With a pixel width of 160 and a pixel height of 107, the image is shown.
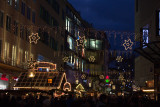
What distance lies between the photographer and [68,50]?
204 ft

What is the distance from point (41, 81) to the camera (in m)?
32.3

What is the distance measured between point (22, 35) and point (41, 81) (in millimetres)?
8781

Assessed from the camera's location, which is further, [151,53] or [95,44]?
[95,44]

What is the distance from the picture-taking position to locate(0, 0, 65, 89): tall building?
3309 centimetres

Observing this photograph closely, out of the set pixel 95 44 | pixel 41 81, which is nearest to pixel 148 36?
pixel 41 81

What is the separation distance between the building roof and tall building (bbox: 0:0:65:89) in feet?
6.42

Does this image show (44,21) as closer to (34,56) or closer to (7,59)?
(34,56)

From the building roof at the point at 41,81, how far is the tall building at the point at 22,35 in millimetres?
1957

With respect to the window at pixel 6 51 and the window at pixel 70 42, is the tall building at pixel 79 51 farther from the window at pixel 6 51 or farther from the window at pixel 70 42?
the window at pixel 6 51

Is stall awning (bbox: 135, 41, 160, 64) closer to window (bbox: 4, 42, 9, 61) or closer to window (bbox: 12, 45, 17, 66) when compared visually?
window (bbox: 4, 42, 9, 61)

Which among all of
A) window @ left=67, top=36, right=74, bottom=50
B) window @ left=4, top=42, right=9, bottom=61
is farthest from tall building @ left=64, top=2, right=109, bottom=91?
window @ left=4, top=42, right=9, bottom=61

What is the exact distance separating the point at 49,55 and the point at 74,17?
21.9 meters

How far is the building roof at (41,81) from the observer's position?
31.5m

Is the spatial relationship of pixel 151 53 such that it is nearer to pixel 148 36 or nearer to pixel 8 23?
pixel 148 36
